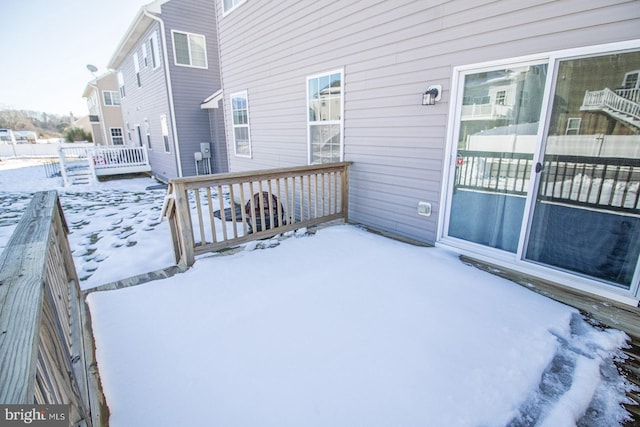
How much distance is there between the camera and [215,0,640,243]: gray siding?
8.14ft

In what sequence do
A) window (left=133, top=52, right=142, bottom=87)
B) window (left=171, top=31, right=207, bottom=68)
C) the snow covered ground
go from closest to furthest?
the snow covered ground → window (left=171, top=31, right=207, bottom=68) → window (left=133, top=52, right=142, bottom=87)

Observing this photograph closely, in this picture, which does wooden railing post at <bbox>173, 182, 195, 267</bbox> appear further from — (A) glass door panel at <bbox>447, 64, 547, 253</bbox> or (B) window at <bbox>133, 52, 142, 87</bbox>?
(B) window at <bbox>133, 52, 142, 87</bbox>

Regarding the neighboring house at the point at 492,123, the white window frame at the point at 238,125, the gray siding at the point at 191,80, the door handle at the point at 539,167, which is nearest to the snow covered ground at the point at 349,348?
the neighboring house at the point at 492,123

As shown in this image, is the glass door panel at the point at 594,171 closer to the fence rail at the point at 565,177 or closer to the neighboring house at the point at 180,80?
the fence rail at the point at 565,177

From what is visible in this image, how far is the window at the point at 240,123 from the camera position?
22.1ft

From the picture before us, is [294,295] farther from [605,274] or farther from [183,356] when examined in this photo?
[605,274]

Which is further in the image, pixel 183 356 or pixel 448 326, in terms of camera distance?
pixel 448 326

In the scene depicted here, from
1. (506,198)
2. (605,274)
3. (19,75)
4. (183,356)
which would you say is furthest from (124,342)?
(19,75)

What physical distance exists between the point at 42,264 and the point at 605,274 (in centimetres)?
378

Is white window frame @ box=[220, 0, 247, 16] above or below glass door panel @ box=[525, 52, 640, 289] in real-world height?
above

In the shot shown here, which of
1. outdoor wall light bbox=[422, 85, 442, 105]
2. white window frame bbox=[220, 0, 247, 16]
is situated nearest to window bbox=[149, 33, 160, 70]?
white window frame bbox=[220, 0, 247, 16]

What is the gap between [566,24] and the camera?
2373 millimetres

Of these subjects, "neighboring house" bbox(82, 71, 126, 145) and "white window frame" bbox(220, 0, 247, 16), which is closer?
"white window frame" bbox(220, 0, 247, 16)

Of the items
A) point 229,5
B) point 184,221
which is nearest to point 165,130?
point 229,5
